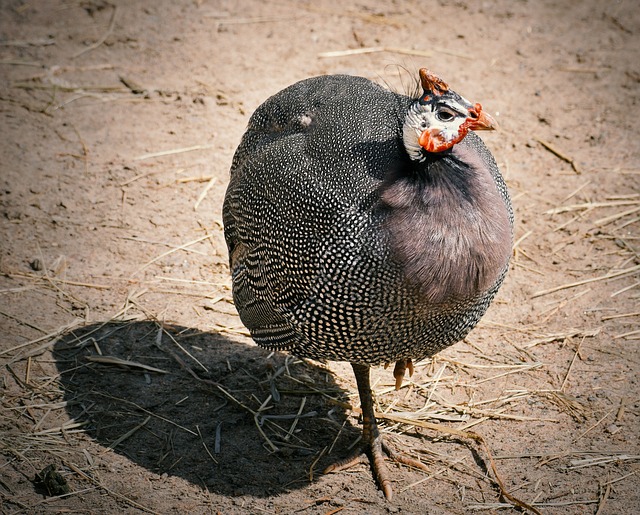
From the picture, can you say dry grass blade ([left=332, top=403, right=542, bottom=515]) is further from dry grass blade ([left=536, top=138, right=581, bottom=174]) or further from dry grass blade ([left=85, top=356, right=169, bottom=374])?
dry grass blade ([left=536, top=138, right=581, bottom=174])

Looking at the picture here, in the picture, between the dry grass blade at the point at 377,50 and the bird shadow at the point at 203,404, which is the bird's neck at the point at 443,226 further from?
the dry grass blade at the point at 377,50

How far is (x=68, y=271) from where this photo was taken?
4.81 meters

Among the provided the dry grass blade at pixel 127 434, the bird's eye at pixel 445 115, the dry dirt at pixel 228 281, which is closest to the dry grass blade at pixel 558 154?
the dry dirt at pixel 228 281

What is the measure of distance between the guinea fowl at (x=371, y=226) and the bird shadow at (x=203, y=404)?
525 millimetres

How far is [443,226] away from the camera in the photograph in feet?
9.97

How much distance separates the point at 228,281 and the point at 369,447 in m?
1.55

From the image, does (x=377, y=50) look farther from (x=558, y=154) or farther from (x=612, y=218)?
(x=612, y=218)

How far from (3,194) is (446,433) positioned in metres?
3.29

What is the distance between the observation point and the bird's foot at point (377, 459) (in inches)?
150

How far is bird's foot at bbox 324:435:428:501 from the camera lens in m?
3.81

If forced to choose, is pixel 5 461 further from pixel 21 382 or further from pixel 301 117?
pixel 301 117

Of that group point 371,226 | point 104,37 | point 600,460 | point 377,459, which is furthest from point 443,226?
point 104,37

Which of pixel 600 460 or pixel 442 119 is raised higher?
pixel 442 119

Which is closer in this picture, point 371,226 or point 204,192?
point 371,226
